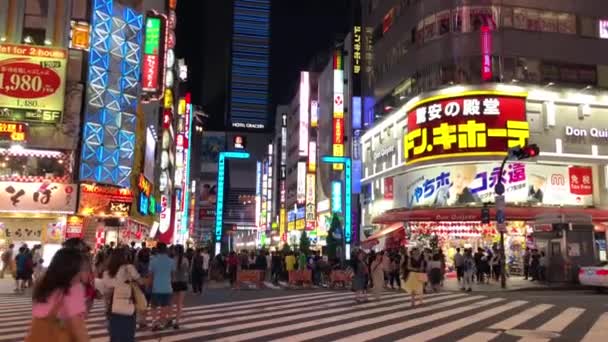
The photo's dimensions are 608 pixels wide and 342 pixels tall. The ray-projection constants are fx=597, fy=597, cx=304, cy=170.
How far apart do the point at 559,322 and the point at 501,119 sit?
2085 centimetres

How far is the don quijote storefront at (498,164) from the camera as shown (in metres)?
32.1

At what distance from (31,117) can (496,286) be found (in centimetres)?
2340

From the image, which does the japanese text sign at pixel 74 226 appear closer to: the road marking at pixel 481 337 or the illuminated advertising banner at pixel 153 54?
the illuminated advertising banner at pixel 153 54

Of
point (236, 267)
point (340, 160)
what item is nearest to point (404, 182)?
point (340, 160)

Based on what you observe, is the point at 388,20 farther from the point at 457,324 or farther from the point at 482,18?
the point at 457,324

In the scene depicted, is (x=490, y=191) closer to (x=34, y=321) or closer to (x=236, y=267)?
(x=236, y=267)

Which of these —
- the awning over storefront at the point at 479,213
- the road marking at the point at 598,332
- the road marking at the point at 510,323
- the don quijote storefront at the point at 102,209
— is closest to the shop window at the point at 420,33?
the awning over storefront at the point at 479,213

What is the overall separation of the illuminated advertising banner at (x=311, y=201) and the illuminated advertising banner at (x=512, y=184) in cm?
3095

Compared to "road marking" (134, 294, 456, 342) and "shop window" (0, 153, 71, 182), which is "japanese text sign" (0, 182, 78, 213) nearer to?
"shop window" (0, 153, 71, 182)

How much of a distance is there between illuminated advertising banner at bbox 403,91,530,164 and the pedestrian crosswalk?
14.7m

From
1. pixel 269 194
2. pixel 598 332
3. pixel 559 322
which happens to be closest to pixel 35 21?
pixel 559 322

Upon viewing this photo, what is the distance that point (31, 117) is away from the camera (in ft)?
97.7

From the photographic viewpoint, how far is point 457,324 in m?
12.9

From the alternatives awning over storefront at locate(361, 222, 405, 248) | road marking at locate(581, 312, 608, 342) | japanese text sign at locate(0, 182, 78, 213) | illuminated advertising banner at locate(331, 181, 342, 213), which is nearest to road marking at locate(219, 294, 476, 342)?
road marking at locate(581, 312, 608, 342)
